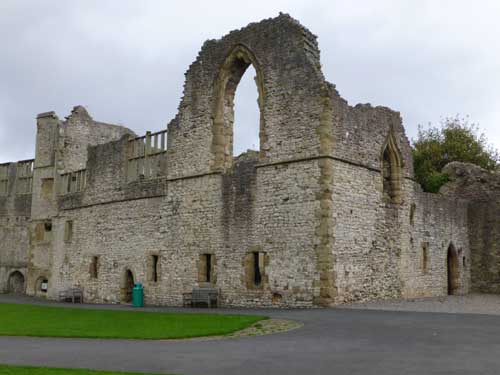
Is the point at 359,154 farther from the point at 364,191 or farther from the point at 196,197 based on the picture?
the point at 196,197

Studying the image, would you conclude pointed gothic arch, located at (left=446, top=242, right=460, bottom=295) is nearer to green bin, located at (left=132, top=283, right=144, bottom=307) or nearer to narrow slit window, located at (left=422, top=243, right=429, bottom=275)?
narrow slit window, located at (left=422, top=243, right=429, bottom=275)

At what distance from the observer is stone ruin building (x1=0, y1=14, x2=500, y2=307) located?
58.8ft

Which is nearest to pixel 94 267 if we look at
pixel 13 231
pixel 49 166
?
pixel 49 166

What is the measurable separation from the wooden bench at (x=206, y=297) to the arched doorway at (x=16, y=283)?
18326 mm

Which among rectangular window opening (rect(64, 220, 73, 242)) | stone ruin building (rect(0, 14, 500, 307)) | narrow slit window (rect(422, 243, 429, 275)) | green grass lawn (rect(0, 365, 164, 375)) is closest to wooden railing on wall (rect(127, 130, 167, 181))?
stone ruin building (rect(0, 14, 500, 307))

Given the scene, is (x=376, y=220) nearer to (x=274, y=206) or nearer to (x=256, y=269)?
(x=274, y=206)

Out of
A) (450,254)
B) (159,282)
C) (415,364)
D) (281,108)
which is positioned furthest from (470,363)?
(450,254)

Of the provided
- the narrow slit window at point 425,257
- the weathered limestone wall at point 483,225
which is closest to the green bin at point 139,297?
the narrow slit window at point 425,257

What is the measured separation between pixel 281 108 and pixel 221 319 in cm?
719

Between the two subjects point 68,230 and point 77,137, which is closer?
point 68,230

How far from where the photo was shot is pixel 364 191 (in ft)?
62.9

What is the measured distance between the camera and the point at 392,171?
21.4m

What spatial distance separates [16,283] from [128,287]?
13.7 metres

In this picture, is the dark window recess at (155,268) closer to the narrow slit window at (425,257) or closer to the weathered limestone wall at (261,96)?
the weathered limestone wall at (261,96)
